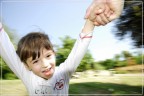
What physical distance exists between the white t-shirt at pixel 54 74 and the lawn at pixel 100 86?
2692 mm

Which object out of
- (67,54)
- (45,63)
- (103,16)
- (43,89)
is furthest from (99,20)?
(67,54)

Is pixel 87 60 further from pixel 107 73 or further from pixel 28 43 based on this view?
pixel 28 43

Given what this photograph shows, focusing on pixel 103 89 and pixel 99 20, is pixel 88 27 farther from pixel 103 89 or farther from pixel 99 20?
pixel 103 89

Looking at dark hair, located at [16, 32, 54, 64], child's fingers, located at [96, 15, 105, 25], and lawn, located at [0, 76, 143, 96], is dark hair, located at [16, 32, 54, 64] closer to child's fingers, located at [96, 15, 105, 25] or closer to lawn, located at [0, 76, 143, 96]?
child's fingers, located at [96, 15, 105, 25]

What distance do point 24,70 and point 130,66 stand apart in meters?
3.04

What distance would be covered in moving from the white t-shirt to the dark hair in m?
0.09

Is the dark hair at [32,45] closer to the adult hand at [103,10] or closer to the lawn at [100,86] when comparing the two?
the adult hand at [103,10]

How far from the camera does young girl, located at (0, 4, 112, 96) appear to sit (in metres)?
1.12

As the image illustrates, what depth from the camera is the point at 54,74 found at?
48.3 inches

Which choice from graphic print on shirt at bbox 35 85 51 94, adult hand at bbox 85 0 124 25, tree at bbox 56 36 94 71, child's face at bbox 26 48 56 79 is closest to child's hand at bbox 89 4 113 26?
adult hand at bbox 85 0 124 25

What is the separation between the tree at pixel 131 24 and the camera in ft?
12.3

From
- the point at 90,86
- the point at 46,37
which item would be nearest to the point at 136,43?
the point at 90,86

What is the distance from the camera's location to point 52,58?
3.95ft

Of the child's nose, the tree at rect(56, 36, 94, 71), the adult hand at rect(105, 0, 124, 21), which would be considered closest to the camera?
the adult hand at rect(105, 0, 124, 21)
